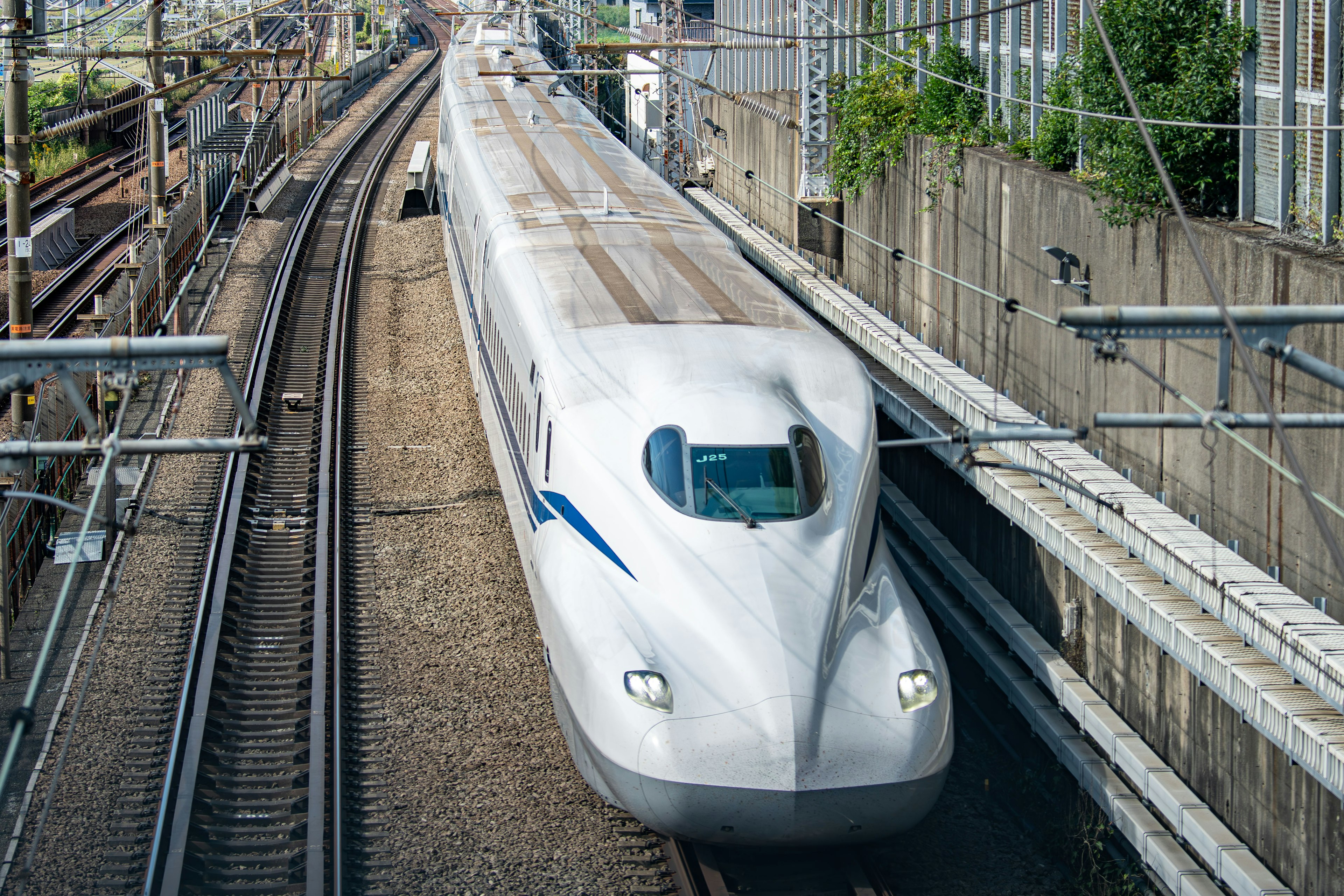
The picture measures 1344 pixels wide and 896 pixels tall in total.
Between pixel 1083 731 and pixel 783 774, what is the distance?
366 centimetres

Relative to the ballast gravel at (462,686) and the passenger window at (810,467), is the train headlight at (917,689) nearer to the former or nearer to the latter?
the passenger window at (810,467)

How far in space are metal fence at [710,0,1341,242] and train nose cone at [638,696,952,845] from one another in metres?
4.96

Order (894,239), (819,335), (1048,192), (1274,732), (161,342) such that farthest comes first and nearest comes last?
1. (894,239)
2. (1048,192)
3. (819,335)
4. (1274,732)
5. (161,342)

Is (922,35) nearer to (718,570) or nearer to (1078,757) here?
(1078,757)

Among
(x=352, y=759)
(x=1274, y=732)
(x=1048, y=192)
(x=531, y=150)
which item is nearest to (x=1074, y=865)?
(x=1274, y=732)

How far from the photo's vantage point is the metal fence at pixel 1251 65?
9.66 meters

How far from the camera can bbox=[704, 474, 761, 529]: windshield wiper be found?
891cm

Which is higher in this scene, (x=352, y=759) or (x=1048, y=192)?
(x=1048, y=192)

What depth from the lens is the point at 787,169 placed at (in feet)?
77.4

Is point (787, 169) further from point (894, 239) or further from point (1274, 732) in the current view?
point (1274, 732)

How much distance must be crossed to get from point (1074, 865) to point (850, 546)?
274cm

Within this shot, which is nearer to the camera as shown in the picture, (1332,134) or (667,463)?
(667,463)

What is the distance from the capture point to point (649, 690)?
27.0 ft

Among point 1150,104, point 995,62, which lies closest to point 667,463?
point 1150,104
